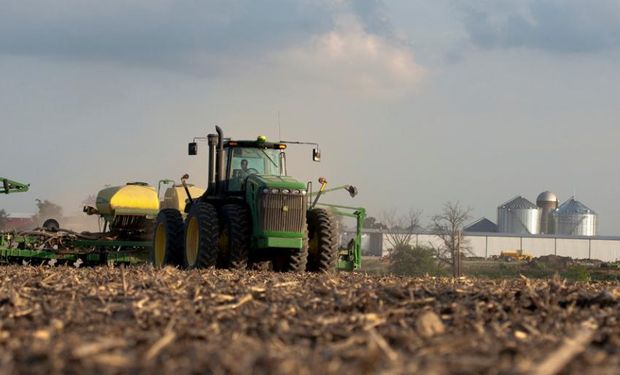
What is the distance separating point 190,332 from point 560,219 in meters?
105

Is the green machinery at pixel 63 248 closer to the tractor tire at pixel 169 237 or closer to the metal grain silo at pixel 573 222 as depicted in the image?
the tractor tire at pixel 169 237

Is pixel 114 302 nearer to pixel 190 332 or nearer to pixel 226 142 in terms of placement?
pixel 190 332

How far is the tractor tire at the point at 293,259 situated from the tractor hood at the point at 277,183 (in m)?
0.81

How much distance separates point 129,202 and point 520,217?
8951 cm

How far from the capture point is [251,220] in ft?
56.2

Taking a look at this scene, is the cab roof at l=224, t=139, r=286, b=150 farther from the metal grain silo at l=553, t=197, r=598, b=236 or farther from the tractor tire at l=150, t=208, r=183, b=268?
the metal grain silo at l=553, t=197, r=598, b=236

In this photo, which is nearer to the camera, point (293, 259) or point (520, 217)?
point (293, 259)

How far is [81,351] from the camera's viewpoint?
4750 mm

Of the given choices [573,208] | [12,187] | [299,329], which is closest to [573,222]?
[573,208]

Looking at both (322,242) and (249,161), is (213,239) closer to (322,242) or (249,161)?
(322,242)

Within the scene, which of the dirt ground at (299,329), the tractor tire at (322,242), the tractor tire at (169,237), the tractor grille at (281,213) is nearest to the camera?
the dirt ground at (299,329)

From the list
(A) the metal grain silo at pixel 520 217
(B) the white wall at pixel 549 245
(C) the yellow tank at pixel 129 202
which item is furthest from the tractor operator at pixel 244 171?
(A) the metal grain silo at pixel 520 217

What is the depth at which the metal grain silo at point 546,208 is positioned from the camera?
353ft

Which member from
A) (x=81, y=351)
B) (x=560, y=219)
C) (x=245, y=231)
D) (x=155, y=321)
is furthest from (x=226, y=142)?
(x=560, y=219)
